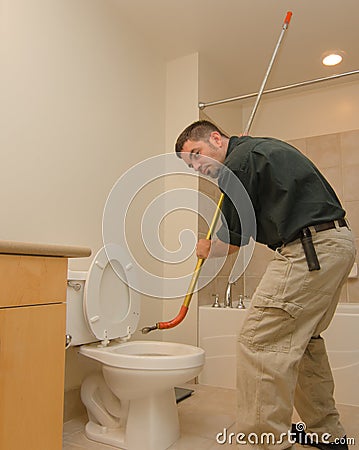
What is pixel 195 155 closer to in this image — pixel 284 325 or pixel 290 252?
pixel 290 252

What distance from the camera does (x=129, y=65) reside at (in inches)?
95.5

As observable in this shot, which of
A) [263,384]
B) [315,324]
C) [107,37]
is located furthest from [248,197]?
[107,37]

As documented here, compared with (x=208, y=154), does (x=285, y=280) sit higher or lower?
lower

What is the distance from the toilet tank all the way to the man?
66 centimetres

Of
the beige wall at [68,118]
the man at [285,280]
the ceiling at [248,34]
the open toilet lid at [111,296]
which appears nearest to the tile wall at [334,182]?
the ceiling at [248,34]

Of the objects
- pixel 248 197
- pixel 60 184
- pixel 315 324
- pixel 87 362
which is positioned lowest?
pixel 87 362

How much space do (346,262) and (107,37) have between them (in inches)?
67.0

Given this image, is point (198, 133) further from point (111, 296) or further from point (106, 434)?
point (106, 434)

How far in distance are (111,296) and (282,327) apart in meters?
0.80

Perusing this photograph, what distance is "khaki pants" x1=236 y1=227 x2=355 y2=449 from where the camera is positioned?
1.30 metres

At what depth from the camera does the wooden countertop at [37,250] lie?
1.10 meters

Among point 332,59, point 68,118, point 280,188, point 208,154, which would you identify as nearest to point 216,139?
point 208,154

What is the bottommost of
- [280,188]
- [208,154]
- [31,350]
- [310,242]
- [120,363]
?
[120,363]

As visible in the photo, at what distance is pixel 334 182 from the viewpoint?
3.05 m
